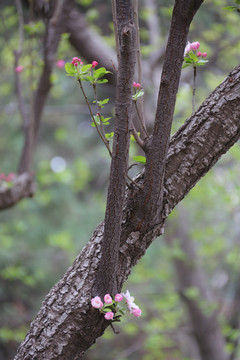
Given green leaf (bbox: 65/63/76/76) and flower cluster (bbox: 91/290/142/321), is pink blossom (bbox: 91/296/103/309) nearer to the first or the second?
flower cluster (bbox: 91/290/142/321)

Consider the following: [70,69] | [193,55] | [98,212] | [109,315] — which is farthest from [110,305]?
[98,212]

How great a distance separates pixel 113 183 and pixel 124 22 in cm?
45

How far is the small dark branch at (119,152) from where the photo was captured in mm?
1046

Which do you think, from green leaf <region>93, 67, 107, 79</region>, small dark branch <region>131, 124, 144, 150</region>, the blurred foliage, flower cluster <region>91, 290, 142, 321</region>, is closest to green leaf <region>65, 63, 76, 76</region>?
green leaf <region>93, 67, 107, 79</region>

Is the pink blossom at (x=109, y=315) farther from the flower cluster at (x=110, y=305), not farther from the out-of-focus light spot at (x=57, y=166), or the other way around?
the out-of-focus light spot at (x=57, y=166)

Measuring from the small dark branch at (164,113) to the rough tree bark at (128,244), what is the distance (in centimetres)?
6

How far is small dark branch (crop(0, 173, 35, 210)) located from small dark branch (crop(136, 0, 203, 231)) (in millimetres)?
1735

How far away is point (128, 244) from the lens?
128 centimetres

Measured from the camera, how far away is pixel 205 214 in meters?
6.32

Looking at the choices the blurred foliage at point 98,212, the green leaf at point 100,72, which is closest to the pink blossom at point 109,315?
the green leaf at point 100,72

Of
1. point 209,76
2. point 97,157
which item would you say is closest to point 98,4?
point 209,76

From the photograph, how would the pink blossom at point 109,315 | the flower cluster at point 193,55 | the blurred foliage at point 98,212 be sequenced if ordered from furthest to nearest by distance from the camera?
1. the blurred foliage at point 98,212
2. the flower cluster at point 193,55
3. the pink blossom at point 109,315

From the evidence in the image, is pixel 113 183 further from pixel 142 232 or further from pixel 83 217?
pixel 83 217

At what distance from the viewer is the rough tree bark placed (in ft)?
4.05
